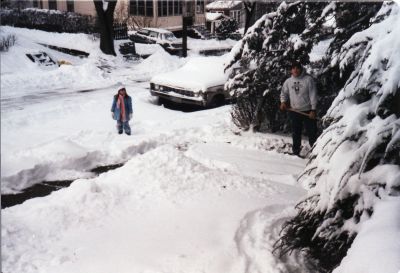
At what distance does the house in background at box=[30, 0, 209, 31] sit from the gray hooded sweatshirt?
156 cm

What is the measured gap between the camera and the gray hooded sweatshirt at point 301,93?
167 inches

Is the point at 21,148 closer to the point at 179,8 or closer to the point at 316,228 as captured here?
the point at 179,8

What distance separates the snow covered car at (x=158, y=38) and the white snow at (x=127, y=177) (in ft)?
0.40

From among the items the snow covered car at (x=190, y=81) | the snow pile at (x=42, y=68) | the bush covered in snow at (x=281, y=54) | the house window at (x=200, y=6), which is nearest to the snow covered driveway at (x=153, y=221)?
the snow covered car at (x=190, y=81)

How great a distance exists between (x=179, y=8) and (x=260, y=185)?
1.90 metres

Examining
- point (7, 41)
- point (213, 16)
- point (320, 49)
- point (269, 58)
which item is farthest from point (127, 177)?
point (320, 49)

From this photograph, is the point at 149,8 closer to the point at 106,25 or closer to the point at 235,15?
the point at 106,25

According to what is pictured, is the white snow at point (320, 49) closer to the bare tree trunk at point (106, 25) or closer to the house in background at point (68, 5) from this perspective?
the bare tree trunk at point (106, 25)

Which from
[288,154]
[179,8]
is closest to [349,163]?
[179,8]

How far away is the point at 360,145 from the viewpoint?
231 centimetres

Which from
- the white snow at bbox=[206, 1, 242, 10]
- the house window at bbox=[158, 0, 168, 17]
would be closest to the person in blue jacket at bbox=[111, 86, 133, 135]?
the house window at bbox=[158, 0, 168, 17]

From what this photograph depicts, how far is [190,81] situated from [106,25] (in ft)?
3.37

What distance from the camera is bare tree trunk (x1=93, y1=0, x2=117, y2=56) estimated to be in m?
2.87

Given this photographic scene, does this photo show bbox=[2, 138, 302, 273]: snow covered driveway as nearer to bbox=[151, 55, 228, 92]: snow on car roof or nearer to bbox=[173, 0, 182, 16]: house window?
bbox=[151, 55, 228, 92]: snow on car roof
